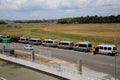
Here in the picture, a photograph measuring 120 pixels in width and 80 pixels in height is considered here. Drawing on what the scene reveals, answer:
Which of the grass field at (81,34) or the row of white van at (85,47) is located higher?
the grass field at (81,34)

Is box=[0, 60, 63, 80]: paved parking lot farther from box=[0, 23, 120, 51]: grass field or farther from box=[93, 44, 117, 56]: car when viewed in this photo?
box=[0, 23, 120, 51]: grass field

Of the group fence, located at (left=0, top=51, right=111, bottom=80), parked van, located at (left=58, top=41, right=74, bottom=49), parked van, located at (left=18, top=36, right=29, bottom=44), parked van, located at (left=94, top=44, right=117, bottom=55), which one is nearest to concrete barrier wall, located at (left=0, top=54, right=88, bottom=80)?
fence, located at (left=0, top=51, right=111, bottom=80)

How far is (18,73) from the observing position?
1403 inches

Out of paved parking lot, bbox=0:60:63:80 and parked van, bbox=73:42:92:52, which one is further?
parked van, bbox=73:42:92:52

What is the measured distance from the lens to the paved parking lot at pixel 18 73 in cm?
3166

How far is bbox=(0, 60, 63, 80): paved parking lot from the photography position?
31664 millimetres

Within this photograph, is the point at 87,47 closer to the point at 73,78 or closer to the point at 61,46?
the point at 61,46

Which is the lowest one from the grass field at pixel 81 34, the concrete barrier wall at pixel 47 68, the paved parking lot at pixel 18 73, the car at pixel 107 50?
the paved parking lot at pixel 18 73

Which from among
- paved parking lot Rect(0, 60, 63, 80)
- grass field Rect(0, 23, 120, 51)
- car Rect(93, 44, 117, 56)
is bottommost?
paved parking lot Rect(0, 60, 63, 80)

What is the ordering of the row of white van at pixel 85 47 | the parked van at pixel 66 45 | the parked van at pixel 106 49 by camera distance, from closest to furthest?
the parked van at pixel 106 49, the row of white van at pixel 85 47, the parked van at pixel 66 45

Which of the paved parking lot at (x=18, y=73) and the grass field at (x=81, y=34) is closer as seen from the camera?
the paved parking lot at (x=18, y=73)

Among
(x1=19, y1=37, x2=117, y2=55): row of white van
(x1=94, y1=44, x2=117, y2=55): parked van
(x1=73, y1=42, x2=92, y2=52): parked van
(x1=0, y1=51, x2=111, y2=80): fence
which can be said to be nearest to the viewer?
(x1=0, y1=51, x2=111, y2=80): fence

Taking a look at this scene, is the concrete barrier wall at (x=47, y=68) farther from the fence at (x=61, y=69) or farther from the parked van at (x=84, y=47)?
the parked van at (x=84, y=47)

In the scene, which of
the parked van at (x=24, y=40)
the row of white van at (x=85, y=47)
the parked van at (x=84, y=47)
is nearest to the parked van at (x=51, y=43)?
the row of white van at (x=85, y=47)
